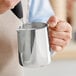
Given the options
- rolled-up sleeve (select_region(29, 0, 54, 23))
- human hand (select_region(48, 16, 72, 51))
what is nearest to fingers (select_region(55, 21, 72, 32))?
human hand (select_region(48, 16, 72, 51))

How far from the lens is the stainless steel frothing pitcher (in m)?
0.55

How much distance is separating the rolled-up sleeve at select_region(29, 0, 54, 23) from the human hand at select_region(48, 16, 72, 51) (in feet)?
0.34

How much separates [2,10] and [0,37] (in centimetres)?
17

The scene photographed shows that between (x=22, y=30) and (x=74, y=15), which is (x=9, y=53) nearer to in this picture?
(x=22, y=30)

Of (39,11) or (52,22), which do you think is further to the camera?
(39,11)

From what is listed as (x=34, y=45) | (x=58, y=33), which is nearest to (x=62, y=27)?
(x=58, y=33)

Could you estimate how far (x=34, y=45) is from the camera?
1.86 feet

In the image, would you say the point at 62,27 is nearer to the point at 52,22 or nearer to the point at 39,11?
the point at 52,22

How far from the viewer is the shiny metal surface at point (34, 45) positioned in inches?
21.8

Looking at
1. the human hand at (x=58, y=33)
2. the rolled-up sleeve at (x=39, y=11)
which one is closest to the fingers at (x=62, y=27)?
the human hand at (x=58, y=33)

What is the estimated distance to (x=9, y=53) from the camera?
0.67 m

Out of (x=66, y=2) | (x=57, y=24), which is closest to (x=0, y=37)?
(x=57, y=24)

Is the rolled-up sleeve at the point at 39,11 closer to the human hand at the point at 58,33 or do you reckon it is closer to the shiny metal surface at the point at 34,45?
the human hand at the point at 58,33

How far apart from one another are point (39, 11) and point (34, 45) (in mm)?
286
